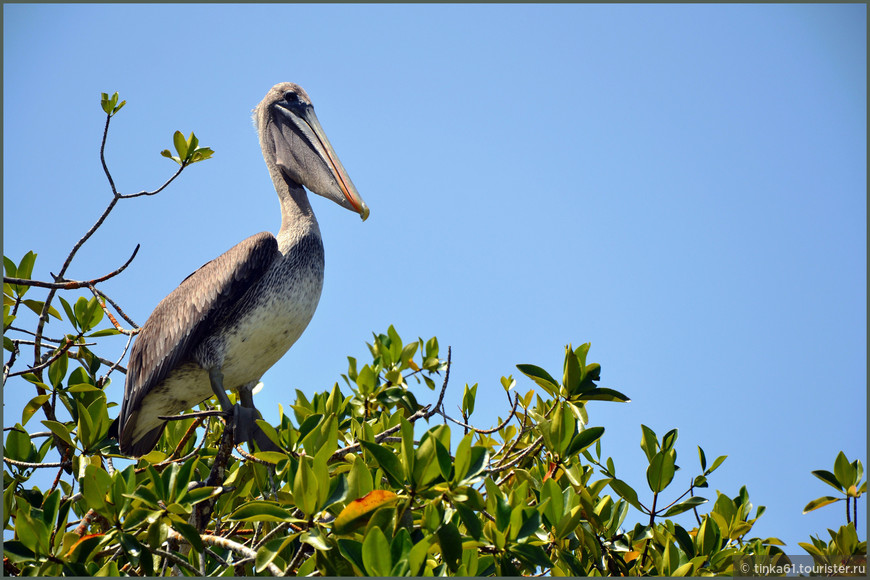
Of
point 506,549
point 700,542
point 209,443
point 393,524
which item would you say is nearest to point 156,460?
point 209,443

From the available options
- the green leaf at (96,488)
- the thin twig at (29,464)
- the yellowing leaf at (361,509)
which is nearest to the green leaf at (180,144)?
the thin twig at (29,464)

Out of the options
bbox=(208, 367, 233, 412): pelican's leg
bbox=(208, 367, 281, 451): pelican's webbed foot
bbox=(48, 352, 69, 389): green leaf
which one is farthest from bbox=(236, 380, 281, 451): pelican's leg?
bbox=(48, 352, 69, 389): green leaf

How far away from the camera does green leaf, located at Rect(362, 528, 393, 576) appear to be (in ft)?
5.74

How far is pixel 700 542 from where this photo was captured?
2582mm

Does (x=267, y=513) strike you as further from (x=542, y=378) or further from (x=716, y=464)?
(x=716, y=464)

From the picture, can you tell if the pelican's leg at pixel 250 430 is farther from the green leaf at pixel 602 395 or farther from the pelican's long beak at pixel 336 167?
the green leaf at pixel 602 395

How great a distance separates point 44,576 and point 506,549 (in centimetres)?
142

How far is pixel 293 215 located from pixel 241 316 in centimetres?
76

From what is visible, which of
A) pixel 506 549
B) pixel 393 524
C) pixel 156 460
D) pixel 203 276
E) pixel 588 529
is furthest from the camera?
pixel 203 276

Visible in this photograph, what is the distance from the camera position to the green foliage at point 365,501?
6.48ft

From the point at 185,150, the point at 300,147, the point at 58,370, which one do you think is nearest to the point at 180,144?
the point at 185,150

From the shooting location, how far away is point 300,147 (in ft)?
13.6

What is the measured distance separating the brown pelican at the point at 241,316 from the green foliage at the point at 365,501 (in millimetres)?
227

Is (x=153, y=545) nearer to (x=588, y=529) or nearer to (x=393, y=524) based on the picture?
(x=393, y=524)
